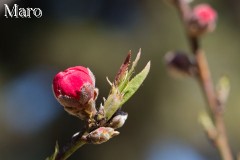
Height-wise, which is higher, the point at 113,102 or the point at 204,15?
the point at 113,102

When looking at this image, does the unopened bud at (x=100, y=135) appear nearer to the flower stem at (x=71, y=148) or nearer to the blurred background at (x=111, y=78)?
the flower stem at (x=71, y=148)

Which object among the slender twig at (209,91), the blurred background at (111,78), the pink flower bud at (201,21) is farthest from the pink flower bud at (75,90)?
the blurred background at (111,78)

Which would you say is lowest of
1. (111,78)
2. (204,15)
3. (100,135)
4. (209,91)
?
(111,78)

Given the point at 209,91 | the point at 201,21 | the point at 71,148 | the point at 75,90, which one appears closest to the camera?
the point at 71,148

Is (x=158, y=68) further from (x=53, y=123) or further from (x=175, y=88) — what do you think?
(x=53, y=123)

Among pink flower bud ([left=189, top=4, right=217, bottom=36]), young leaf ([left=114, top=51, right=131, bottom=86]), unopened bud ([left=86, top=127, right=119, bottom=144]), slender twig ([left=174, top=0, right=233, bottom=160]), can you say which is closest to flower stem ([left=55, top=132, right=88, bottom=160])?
unopened bud ([left=86, top=127, right=119, bottom=144])

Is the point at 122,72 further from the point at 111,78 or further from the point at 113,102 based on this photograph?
the point at 111,78

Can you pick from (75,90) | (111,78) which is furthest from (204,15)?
(111,78)
